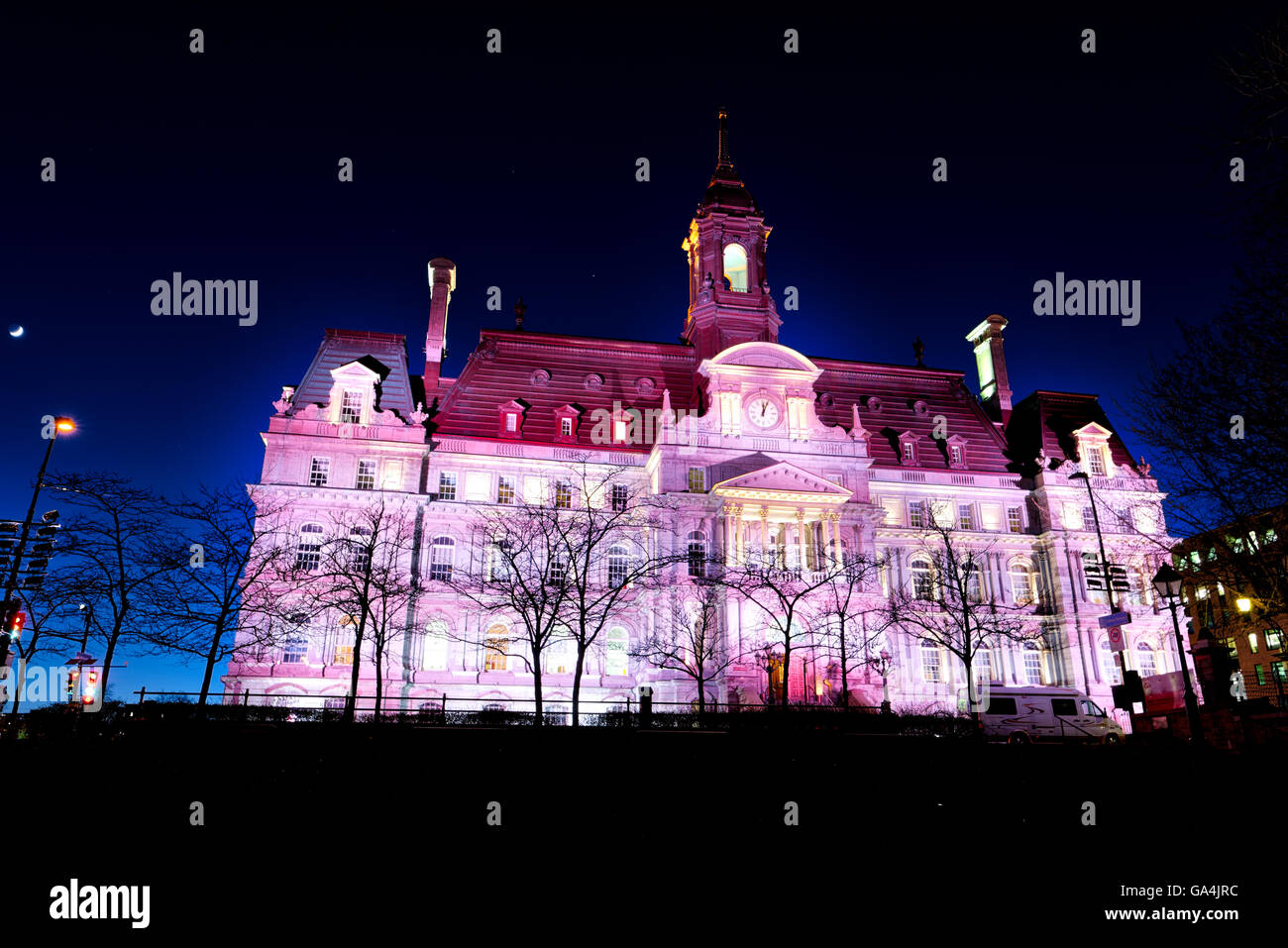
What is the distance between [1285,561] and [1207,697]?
23.7 ft

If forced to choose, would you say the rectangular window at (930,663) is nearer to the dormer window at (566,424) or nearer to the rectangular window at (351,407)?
the dormer window at (566,424)

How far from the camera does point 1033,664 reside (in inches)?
1897

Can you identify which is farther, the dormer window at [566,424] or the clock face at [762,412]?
the dormer window at [566,424]

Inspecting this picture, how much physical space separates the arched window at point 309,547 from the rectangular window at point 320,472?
2.59 meters

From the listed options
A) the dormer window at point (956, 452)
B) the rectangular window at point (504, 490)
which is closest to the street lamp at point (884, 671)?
the dormer window at point (956, 452)

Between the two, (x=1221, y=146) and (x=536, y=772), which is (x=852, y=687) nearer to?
(x=536, y=772)

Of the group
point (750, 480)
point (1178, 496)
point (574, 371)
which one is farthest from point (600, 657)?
point (1178, 496)

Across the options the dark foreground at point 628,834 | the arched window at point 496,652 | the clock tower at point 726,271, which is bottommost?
the dark foreground at point 628,834

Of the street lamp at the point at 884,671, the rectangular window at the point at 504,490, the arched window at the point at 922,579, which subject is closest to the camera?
the street lamp at the point at 884,671

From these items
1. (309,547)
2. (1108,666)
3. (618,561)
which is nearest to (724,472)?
(618,561)

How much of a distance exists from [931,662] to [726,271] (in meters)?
31.6

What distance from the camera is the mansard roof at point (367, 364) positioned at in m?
46.4

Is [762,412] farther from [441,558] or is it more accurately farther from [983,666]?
[441,558]

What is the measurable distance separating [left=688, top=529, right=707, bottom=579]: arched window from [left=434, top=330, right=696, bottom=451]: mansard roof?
24.1 ft
